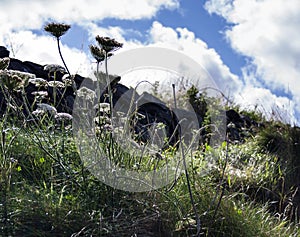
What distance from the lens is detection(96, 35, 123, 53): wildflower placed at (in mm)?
3285

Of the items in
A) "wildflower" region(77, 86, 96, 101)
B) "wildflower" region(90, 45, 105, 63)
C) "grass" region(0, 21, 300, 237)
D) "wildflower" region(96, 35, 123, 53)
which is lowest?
"grass" region(0, 21, 300, 237)

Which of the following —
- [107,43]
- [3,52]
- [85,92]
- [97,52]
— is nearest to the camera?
[107,43]

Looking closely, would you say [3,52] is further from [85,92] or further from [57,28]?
[57,28]

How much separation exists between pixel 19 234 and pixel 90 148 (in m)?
1.04

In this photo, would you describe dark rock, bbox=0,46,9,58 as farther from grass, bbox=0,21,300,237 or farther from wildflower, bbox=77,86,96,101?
wildflower, bbox=77,86,96,101

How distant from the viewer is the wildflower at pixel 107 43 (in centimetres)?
329

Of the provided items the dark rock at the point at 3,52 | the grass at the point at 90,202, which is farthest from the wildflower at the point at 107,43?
the dark rock at the point at 3,52

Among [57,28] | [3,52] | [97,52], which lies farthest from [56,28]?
[3,52]

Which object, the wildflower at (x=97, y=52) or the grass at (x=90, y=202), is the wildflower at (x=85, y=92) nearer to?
the grass at (x=90, y=202)

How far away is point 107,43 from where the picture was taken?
10.8 ft

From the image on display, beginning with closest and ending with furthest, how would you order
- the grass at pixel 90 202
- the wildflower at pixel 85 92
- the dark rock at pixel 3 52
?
the grass at pixel 90 202 < the wildflower at pixel 85 92 < the dark rock at pixel 3 52

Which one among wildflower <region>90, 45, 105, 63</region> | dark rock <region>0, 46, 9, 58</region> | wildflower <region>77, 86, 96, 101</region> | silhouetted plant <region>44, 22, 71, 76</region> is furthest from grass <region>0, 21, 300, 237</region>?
dark rock <region>0, 46, 9, 58</region>

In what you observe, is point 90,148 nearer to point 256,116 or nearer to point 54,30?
point 54,30

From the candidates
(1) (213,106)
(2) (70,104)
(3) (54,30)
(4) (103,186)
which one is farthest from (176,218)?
(1) (213,106)
